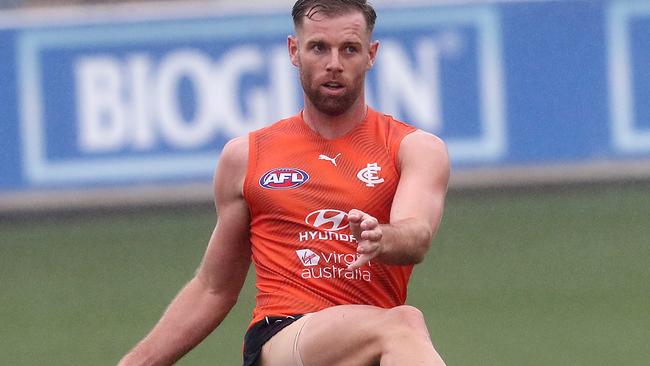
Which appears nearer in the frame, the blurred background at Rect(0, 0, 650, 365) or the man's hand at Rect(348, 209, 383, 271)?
the man's hand at Rect(348, 209, 383, 271)

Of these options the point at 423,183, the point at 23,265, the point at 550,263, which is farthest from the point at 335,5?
the point at 23,265

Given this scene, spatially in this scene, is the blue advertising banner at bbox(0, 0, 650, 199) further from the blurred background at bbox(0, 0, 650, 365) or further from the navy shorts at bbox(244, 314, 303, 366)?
the navy shorts at bbox(244, 314, 303, 366)

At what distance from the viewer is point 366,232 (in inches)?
200

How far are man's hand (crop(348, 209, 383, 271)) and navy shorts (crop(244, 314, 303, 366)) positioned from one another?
766 millimetres

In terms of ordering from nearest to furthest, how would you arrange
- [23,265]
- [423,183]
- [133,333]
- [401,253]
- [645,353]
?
1. [401,253]
2. [423,183]
3. [645,353]
4. [133,333]
5. [23,265]

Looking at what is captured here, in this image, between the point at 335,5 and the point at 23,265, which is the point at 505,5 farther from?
the point at 335,5

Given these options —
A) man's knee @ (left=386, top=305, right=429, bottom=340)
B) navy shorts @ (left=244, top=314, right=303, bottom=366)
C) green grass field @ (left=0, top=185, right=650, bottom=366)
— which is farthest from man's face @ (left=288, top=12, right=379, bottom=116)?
green grass field @ (left=0, top=185, right=650, bottom=366)

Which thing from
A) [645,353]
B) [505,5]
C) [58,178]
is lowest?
[645,353]

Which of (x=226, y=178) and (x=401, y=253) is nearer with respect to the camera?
(x=401, y=253)

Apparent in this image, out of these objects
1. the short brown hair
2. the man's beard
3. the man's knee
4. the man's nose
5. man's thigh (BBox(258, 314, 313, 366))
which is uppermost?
the short brown hair

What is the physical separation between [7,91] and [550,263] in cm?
464

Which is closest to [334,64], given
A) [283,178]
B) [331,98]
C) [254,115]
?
[331,98]

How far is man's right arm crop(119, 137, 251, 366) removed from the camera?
6.10 m

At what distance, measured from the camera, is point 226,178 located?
609 cm
